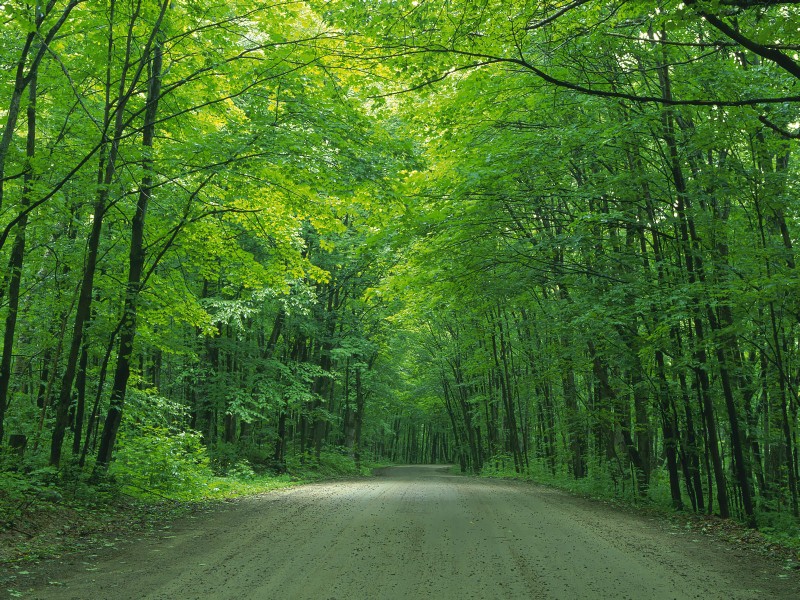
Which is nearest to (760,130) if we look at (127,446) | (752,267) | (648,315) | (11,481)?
(752,267)

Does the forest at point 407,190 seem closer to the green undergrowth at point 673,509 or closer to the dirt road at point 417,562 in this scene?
the green undergrowth at point 673,509

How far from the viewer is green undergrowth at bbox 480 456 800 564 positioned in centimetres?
800

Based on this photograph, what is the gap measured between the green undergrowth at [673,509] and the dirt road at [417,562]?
71cm

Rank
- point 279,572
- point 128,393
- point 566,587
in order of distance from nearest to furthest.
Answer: point 566,587 < point 279,572 < point 128,393

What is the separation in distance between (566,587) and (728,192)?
6918 mm

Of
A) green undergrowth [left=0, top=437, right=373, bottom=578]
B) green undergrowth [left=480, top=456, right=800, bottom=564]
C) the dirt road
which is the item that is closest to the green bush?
green undergrowth [left=0, top=437, right=373, bottom=578]

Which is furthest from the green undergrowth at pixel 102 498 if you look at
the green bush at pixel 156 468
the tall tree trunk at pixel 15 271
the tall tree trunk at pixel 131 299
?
the tall tree trunk at pixel 15 271

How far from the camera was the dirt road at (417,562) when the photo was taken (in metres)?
4.97

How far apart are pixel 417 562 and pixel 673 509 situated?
797 cm

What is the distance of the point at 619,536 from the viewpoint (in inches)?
313

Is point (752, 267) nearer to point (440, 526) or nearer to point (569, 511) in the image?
point (569, 511)

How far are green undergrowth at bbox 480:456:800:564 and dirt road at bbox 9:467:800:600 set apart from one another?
2.32 feet

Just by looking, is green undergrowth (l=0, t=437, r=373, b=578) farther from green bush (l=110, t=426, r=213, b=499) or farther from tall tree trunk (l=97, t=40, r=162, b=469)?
tall tree trunk (l=97, t=40, r=162, b=469)

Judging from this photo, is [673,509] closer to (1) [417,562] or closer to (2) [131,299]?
(1) [417,562]
